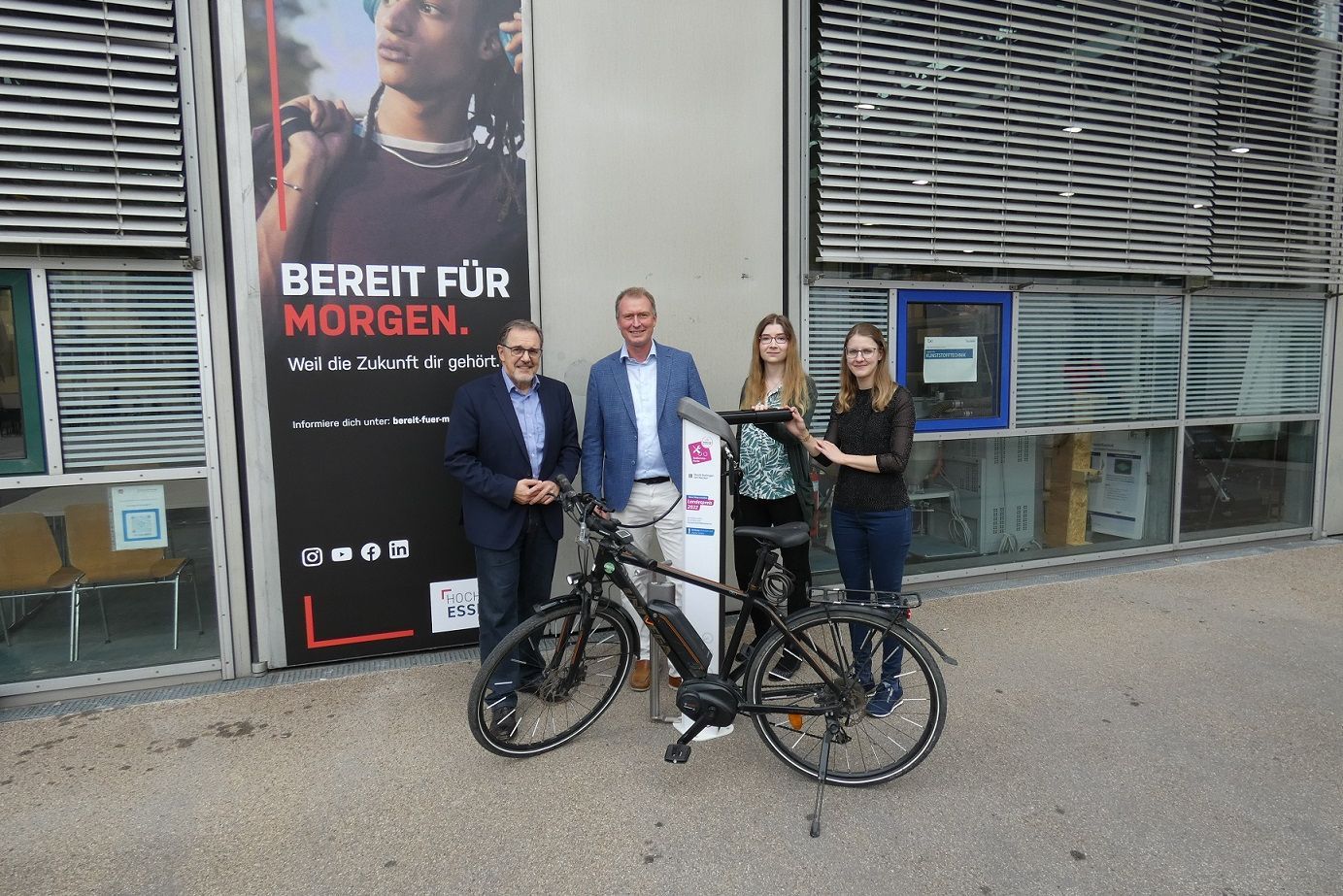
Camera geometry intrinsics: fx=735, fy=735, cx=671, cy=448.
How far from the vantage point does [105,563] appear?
370cm

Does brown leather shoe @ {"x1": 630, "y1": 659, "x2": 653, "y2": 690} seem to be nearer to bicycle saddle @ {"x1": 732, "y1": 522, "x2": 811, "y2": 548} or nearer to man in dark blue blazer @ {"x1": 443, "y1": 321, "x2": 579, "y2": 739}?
man in dark blue blazer @ {"x1": 443, "y1": 321, "x2": 579, "y2": 739}

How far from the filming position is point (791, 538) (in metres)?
2.61

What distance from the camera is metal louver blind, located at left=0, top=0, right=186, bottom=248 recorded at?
3199 millimetres

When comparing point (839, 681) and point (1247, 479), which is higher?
point (1247, 479)

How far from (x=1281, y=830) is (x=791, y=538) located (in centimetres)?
190

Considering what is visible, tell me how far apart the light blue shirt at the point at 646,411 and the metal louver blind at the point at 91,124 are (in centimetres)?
218

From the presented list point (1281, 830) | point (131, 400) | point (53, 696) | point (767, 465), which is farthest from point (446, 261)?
point (1281, 830)

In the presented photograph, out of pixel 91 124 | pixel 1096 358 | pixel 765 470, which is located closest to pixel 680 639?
pixel 765 470

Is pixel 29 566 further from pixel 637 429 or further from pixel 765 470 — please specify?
pixel 765 470

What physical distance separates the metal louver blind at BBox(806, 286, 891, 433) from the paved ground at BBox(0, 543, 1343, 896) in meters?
→ 1.92

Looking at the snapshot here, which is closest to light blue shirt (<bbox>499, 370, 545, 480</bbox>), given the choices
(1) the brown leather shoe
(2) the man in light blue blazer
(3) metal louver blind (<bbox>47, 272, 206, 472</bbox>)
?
(2) the man in light blue blazer

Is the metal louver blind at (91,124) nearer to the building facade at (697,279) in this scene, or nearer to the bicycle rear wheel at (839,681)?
the building facade at (697,279)

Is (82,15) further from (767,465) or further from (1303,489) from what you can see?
(1303,489)

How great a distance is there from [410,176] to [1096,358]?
4850mm
